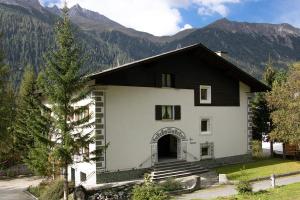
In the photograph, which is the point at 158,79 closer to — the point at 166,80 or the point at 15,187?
the point at 166,80

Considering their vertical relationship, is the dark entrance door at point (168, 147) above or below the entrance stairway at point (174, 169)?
above

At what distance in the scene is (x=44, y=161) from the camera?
66.4ft

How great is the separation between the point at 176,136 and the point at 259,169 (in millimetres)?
7046

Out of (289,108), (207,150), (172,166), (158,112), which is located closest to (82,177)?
(172,166)

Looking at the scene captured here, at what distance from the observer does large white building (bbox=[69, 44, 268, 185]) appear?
24.2 meters

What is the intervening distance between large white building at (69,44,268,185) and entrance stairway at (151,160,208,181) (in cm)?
58

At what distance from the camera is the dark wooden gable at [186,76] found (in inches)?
983

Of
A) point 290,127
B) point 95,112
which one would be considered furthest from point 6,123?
point 290,127

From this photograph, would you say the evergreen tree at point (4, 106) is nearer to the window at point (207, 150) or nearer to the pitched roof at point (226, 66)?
the pitched roof at point (226, 66)

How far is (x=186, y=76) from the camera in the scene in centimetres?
2844

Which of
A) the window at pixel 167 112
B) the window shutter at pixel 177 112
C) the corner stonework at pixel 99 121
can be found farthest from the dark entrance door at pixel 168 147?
the corner stonework at pixel 99 121

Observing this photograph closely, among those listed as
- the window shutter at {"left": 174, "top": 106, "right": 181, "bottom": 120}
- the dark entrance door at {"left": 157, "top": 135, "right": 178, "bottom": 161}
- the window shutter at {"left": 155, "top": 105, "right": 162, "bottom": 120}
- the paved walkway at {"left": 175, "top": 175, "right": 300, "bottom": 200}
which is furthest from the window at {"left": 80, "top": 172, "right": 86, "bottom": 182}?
the window shutter at {"left": 174, "top": 106, "right": 181, "bottom": 120}

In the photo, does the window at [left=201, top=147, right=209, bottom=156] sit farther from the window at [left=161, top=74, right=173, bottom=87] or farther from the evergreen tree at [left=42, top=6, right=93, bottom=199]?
the evergreen tree at [left=42, top=6, right=93, bottom=199]

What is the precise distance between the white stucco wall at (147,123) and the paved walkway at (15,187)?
8.16 metres
